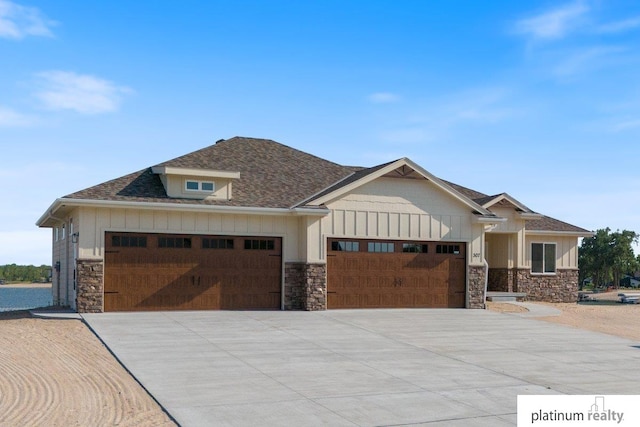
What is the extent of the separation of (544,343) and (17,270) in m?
141

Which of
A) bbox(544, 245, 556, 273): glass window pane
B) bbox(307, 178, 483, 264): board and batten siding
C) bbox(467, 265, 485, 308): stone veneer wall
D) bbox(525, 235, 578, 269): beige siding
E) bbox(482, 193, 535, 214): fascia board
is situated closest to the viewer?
bbox(307, 178, 483, 264): board and batten siding

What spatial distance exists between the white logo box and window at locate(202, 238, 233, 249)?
13428 mm

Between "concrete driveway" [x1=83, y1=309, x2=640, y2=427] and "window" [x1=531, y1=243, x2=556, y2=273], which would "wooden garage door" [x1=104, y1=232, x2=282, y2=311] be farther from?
"window" [x1=531, y1=243, x2=556, y2=273]

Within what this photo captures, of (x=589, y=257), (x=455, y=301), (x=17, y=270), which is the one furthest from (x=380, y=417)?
(x=17, y=270)

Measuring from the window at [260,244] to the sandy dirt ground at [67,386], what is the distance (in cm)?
699

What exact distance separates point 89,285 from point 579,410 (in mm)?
15437

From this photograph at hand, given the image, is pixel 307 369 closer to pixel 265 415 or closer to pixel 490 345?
pixel 265 415

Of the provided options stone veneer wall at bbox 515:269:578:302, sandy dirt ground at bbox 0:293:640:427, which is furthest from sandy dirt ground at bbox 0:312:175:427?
stone veneer wall at bbox 515:269:578:302

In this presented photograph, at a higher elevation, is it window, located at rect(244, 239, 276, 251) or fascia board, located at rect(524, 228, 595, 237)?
fascia board, located at rect(524, 228, 595, 237)

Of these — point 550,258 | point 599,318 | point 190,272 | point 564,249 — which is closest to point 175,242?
point 190,272

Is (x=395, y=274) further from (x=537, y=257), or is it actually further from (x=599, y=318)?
(x=537, y=257)

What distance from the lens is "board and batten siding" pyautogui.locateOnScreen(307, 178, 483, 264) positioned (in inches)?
957

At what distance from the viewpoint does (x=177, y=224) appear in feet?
74.2

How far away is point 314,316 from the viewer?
73.7 feet
